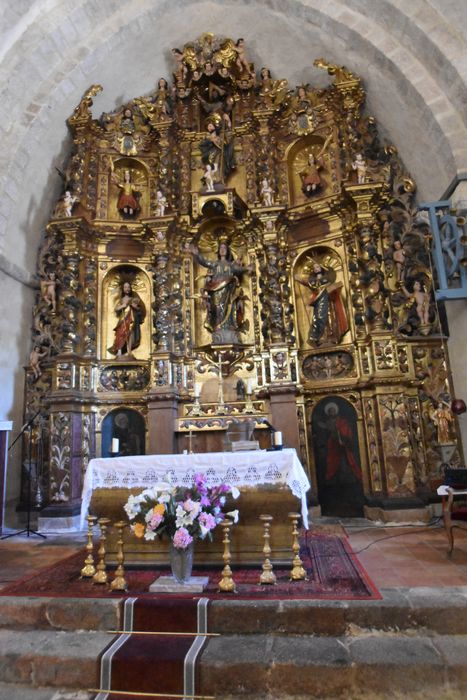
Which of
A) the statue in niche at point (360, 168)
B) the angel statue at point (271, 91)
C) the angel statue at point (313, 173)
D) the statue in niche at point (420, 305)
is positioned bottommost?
the statue in niche at point (420, 305)

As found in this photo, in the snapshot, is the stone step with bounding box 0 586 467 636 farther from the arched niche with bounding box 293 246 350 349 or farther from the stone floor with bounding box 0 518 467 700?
the arched niche with bounding box 293 246 350 349

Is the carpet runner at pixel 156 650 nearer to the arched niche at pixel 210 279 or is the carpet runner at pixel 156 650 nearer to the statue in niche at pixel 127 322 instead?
the arched niche at pixel 210 279

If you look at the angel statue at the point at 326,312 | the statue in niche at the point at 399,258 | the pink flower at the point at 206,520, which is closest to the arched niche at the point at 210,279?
the angel statue at the point at 326,312

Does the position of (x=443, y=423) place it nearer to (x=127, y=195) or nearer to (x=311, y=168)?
(x=311, y=168)

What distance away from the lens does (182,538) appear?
4.33 meters

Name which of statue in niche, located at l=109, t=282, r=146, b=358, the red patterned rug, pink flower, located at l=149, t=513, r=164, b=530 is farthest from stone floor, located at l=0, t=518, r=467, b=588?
statue in niche, located at l=109, t=282, r=146, b=358

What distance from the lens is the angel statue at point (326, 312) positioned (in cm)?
922

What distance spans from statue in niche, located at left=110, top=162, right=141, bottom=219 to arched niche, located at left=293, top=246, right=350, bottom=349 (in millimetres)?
3888

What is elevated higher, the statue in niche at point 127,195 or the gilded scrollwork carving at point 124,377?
the statue in niche at point 127,195

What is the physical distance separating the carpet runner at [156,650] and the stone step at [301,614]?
16 centimetres

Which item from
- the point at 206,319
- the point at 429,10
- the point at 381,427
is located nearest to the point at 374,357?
the point at 381,427

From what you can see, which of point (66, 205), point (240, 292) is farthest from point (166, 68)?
point (240, 292)

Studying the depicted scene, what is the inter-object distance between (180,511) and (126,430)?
523cm

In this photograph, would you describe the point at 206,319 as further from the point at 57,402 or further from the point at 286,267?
the point at 57,402
